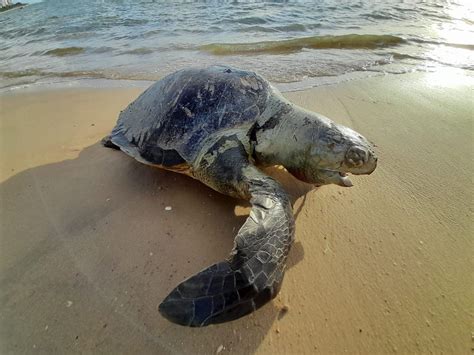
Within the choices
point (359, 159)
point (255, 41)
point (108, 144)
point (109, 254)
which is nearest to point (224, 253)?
point (109, 254)

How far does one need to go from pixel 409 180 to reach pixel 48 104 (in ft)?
13.1

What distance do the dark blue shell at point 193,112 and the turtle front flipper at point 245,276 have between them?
645 millimetres

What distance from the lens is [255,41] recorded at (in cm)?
607

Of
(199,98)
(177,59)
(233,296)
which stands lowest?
(177,59)

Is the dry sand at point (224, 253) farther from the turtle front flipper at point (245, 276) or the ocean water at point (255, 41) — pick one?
the ocean water at point (255, 41)

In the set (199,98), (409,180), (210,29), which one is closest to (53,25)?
(210,29)

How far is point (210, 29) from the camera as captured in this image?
699 centimetres

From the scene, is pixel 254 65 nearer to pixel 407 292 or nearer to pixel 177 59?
pixel 177 59

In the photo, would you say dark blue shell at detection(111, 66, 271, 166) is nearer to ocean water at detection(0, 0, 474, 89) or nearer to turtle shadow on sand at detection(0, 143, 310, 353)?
turtle shadow on sand at detection(0, 143, 310, 353)

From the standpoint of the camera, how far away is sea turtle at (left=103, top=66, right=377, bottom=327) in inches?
49.4

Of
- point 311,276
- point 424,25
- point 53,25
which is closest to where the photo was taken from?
point 311,276

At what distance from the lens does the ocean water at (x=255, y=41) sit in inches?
186

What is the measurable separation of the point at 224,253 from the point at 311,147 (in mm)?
806

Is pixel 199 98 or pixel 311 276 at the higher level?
pixel 199 98
